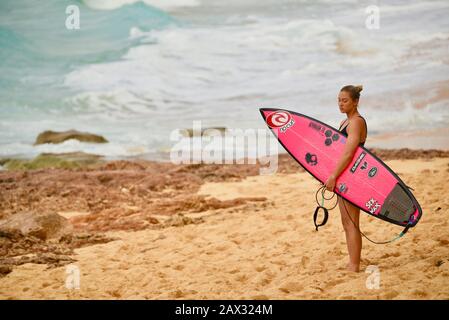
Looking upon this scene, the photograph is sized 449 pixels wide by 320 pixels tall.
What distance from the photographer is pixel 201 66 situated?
49.5 feet

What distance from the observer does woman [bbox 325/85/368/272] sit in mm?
3096

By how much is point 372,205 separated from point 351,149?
1.19 ft

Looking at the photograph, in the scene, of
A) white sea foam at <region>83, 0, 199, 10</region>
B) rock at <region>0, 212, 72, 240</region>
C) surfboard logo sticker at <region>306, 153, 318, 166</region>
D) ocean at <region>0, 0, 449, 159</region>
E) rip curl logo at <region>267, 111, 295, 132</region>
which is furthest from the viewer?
white sea foam at <region>83, 0, 199, 10</region>

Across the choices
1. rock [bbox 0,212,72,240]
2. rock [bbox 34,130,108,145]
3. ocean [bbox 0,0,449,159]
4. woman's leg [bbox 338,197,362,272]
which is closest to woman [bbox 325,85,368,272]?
woman's leg [bbox 338,197,362,272]

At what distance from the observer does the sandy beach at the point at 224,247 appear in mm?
3199

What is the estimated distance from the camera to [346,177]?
3.17 m

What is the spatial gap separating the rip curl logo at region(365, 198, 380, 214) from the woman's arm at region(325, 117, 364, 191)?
0.77 ft

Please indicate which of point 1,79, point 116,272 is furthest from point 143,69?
point 116,272

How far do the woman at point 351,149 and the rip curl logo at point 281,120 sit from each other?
1.55 ft

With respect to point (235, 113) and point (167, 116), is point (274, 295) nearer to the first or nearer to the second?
point (235, 113)

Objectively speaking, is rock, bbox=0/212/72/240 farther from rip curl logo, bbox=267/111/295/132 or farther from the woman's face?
the woman's face

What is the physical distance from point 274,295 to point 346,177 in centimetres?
81

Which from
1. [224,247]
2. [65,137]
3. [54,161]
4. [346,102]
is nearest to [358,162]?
[346,102]

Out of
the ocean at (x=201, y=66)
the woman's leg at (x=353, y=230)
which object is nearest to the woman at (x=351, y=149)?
the woman's leg at (x=353, y=230)
